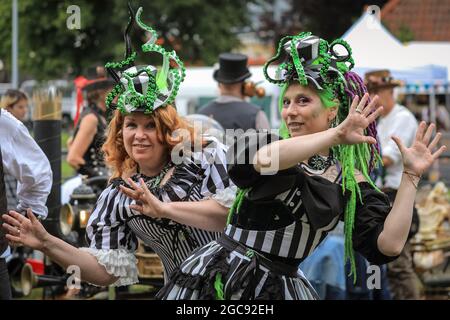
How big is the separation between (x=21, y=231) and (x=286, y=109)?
1.15 m

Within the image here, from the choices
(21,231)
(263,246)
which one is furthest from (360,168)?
(21,231)

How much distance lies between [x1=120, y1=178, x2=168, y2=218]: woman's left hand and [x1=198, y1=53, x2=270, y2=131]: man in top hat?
3.80m

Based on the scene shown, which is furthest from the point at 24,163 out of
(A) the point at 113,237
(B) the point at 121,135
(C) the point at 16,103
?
(C) the point at 16,103

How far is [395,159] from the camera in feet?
23.3

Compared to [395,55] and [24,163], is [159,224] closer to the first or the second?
[24,163]

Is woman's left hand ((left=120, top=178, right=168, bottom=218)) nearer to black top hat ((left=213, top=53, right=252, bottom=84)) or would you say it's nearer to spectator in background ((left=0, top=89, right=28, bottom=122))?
black top hat ((left=213, top=53, right=252, bottom=84))

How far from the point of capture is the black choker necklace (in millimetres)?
3258

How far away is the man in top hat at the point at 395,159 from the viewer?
711 cm

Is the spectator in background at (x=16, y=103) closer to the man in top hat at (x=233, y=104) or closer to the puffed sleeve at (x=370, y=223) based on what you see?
the man in top hat at (x=233, y=104)

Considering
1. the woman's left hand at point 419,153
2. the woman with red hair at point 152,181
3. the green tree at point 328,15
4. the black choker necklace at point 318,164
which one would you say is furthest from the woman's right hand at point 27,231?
the green tree at point 328,15

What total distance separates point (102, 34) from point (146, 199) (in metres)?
28.8

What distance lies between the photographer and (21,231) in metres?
3.34

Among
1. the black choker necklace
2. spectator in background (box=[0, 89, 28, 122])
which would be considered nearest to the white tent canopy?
spectator in background (box=[0, 89, 28, 122])

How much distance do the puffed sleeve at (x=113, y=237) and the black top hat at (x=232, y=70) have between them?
4.11 meters
